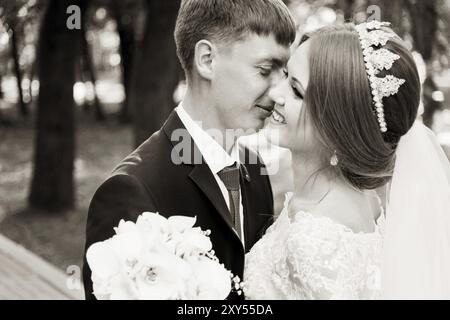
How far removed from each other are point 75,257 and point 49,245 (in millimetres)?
540

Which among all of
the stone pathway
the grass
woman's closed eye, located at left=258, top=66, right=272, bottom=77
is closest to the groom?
woman's closed eye, located at left=258, top=66, right=272, bottom=77

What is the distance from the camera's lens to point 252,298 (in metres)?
2.92

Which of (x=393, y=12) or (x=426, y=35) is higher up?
(x=393, y=12)

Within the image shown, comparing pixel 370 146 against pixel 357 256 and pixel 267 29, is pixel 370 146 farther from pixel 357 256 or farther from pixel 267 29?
pixel 267 29

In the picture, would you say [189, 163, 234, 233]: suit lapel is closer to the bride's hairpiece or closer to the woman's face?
the woman's face

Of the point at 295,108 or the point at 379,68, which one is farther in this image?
the point at 295,108

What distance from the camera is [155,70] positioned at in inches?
298

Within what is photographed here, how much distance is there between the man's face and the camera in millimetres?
3012

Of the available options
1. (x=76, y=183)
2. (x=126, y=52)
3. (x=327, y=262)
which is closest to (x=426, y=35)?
(x=327, y=262)

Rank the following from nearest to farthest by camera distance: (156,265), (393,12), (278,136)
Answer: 1. (156,265)
2. (278,136)
3. (393,12)

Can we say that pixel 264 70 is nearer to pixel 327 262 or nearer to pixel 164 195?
pixel 164 195

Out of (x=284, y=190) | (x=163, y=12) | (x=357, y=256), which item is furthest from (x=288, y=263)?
(x=163, y=12)

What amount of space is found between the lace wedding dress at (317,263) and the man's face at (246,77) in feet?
1.78

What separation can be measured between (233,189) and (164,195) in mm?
405
